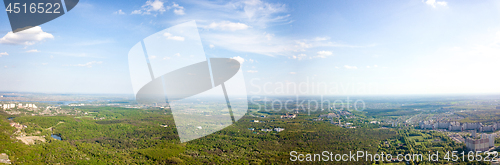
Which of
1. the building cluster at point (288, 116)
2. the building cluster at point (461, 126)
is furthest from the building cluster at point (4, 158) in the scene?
the building cluster at point (461, 126)

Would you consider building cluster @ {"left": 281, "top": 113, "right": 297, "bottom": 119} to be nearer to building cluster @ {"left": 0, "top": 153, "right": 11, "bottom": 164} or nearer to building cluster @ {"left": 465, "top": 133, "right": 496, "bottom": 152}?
building cluster @ {"left": 465, "top": 133, "right": 496, "bottom": 152}

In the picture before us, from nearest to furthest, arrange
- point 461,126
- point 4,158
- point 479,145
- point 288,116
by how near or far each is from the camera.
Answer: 1. point 4,158
2. point 479,145
3. point 461,126
4. point 288,116

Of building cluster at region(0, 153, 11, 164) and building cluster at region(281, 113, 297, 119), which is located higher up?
building cluster at region(0, 153, 11, 164)

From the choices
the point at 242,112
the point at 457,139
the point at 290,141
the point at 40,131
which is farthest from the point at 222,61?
the point at 40,131

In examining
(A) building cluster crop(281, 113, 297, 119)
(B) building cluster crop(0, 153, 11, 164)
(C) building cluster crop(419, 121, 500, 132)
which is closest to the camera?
(B) building cluster crop(0, 153, 11, 164)

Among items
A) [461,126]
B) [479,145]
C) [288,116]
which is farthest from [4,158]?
[461,126]

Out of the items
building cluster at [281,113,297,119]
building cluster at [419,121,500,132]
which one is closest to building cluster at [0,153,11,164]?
building cluster at [281,113,297,119]

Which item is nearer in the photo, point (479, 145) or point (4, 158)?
point (4, 158)

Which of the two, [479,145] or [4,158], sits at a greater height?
[4,158]

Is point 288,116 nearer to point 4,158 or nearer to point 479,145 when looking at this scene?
point 479,145

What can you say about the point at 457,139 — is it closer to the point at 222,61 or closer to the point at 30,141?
the point at 222,61

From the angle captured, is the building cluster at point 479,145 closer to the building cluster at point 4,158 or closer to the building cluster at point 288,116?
the building cluster at point 288,116
